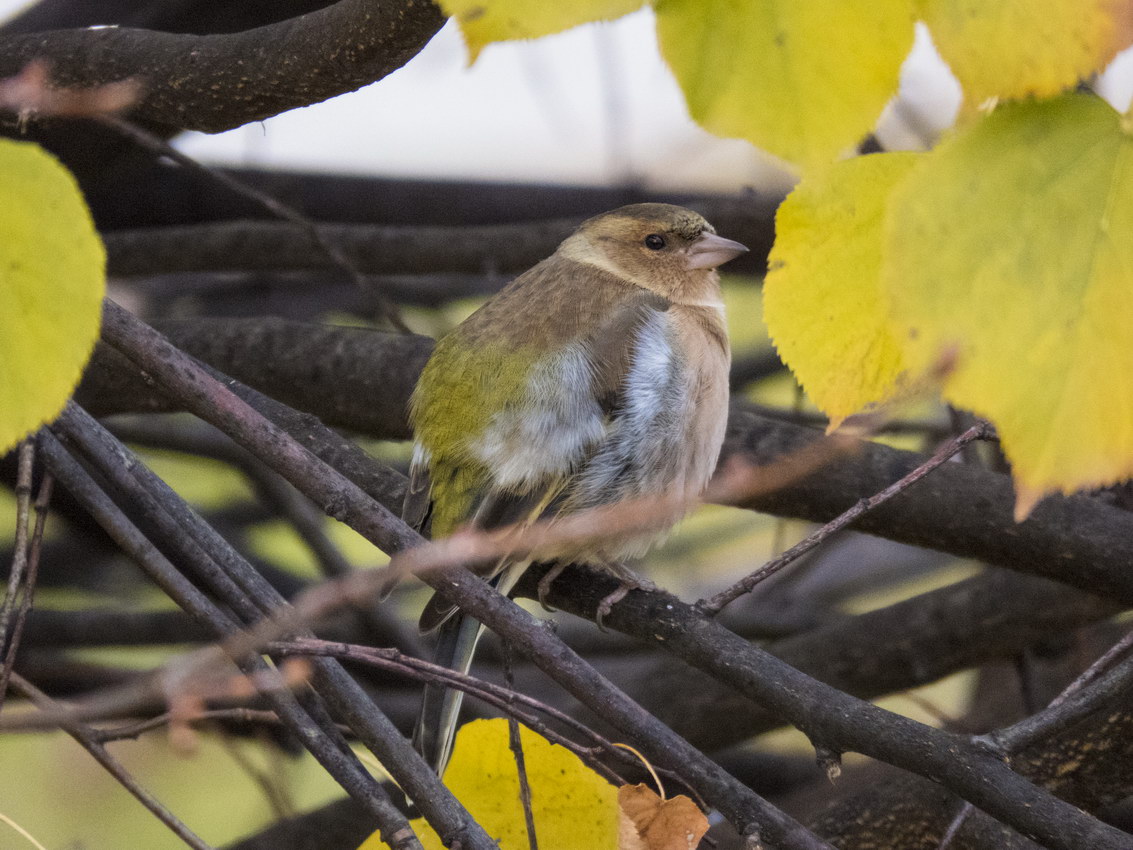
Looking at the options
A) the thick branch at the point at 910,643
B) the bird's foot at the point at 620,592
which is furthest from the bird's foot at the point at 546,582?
the thick branch at the point at 910,643

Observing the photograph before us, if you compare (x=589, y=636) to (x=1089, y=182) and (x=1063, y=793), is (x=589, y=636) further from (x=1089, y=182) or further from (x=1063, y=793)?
(x=1089, y=182)

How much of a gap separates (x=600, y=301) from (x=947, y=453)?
4.12 ft

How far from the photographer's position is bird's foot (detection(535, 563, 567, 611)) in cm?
243

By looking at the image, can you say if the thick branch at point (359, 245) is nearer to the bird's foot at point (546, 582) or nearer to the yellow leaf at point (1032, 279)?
the bird's foot at point (546, 582)

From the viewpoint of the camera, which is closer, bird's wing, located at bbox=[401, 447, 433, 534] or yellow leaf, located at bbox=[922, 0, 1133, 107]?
yellow leaf, located at bbox=[922, 0, 1133, 107]

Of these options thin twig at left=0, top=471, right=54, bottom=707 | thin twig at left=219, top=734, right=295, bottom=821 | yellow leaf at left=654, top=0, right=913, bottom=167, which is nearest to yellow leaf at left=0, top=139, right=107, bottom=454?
yellow leaf at left=654, top=0, right=913, bottom=167

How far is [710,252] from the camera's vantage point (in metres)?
3.11

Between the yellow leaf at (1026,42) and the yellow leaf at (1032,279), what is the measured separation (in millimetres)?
56

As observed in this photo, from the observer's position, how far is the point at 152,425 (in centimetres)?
375

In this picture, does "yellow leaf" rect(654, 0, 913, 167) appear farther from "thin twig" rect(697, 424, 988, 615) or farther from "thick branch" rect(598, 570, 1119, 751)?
"thick branch" rect(598, 570, 1119, 751)

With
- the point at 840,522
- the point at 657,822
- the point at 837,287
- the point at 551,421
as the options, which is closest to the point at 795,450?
the point at 551,421

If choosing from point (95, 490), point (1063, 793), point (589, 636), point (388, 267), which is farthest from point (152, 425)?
point (1063, 793)

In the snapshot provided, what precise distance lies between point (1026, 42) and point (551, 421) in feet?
5.39

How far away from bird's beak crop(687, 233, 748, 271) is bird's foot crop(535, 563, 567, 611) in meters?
1.02
